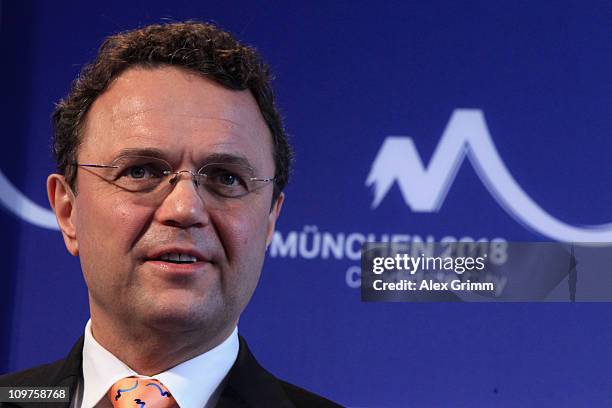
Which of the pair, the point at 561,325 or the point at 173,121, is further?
the point at 561,325

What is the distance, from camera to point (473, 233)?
2145mm

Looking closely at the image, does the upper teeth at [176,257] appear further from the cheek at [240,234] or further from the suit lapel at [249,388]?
the suit lapel at [249,388]

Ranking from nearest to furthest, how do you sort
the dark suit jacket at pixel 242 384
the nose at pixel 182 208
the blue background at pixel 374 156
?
the nose at pixel 182 208 < the dark suit jacket at pixel 242 384 < the blue background at pixel 374 156

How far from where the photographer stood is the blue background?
6.98 ft

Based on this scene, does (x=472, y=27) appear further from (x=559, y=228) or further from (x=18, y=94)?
(x=18, y=94)

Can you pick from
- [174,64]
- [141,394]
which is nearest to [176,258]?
[141,394]

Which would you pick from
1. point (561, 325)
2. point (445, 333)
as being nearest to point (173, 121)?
point (445, 333)

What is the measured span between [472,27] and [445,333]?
34.1 inches

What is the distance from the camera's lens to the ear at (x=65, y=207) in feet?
3.99

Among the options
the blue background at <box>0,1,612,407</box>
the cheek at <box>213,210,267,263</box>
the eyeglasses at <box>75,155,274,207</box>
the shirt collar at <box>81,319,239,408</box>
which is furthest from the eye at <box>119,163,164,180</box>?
the blue background at <box>0,1,612,407</box>

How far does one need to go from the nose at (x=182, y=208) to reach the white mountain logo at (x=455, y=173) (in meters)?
1.16

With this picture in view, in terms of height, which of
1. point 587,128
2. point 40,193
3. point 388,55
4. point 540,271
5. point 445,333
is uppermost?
point 388,55

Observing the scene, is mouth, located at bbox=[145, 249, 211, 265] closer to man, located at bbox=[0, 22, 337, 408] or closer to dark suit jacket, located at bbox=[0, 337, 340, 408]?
man, located at bbox=[0, 22, 337, 408]

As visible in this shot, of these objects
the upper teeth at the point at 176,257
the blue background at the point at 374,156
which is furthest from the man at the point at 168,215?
the blue background at the point at 374,156
